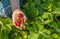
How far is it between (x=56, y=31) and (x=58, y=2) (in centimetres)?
25

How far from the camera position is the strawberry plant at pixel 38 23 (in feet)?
5.15

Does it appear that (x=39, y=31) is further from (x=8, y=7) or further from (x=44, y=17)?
(x=8, y=7)

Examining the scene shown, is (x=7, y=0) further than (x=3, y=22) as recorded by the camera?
Yes

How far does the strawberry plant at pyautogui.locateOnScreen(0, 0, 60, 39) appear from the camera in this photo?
1.57 meters

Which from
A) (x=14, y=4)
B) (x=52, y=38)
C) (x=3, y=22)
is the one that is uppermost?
(x=14, y=4)

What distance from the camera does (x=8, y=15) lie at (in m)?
1.76

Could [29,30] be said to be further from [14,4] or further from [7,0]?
[7,0]

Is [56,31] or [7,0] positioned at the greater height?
[7,0]

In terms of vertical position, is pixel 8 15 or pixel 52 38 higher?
pixel 8 15

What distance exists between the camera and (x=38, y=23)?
1.63 meters

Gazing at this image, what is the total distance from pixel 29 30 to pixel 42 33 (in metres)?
0.10

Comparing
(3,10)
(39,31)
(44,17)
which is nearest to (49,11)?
(44,17)

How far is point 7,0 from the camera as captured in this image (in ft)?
5.72

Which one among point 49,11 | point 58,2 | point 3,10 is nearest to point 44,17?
point 49,11
